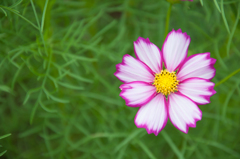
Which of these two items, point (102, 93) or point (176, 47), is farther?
point (102, 93)

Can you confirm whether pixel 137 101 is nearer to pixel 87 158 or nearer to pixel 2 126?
pixel 87 158

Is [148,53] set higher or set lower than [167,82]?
higher

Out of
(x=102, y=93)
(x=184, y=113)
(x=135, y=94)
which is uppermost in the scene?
(x=102, y=93)

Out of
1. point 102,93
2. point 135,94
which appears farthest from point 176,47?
point 102,93

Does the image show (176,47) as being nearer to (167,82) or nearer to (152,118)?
(167,82)

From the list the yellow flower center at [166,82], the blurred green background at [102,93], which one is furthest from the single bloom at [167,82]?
the blurred green background at [102,93]
